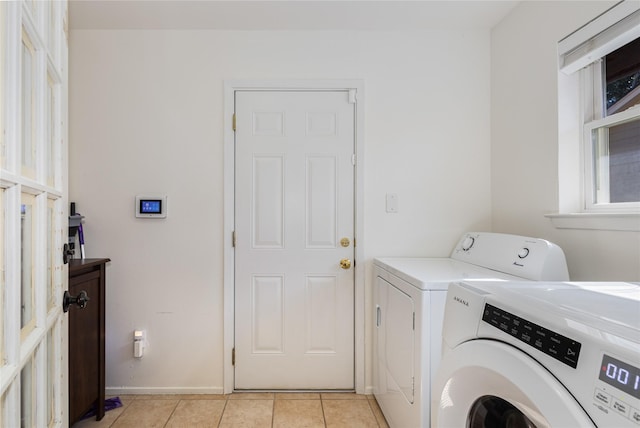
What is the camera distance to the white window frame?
1.39 m

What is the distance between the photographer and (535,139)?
5.74ft

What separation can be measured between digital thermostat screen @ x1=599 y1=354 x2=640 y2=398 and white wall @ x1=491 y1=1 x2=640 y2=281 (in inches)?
42.4

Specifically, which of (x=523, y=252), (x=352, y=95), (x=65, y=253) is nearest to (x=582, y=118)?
(x=523, y=252)

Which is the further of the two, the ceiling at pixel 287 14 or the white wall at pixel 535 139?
the ceiling at pixel 287 14

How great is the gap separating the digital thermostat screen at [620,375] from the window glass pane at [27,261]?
111 cm

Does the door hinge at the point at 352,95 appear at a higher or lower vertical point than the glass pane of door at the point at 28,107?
higher

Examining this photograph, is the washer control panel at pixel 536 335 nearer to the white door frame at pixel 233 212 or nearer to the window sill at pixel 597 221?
the window sill at pixel 597 221

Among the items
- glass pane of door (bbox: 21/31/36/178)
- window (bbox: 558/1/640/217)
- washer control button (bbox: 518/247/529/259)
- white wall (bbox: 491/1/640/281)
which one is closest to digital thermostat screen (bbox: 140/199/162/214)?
glass pane of door (bbox: 21/31/36/178)

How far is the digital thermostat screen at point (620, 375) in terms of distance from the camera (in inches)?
18.0

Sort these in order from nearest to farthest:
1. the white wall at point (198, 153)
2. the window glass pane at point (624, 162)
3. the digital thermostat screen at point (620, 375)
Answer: the digital thermostat screen at point (620, 375) → the window glass pane at point (624, 162) → the white wall at point (198, 153)

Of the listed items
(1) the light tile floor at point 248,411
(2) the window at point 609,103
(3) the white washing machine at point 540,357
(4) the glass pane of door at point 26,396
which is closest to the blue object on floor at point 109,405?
(1) the light tile floor at point 248,411

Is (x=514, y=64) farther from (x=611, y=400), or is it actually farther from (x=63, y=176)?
(x=63, y=176)

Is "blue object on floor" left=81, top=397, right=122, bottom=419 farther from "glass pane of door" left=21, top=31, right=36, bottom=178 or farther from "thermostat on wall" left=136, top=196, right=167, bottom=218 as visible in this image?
"glass pane of door" left=21, top=31, right=36, bottom=178

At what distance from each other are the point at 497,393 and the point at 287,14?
2084mm
